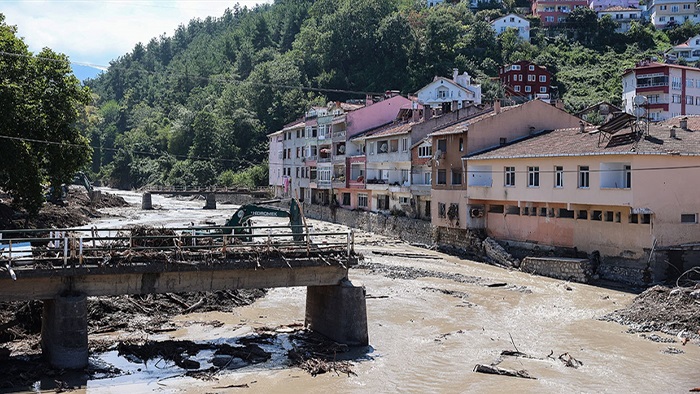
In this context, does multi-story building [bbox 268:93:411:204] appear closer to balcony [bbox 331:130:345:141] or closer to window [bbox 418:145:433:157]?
balcony [bbox 331:130:345:141]

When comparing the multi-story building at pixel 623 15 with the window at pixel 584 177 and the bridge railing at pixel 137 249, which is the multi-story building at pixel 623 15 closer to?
the window at pixel 584 177

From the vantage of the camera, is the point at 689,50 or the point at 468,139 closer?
the point at 468,139

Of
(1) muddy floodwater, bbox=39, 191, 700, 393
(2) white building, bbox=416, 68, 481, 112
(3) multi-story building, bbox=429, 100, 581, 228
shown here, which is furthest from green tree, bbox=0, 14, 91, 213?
(2) white building, bbox=416, 68, 481, 112

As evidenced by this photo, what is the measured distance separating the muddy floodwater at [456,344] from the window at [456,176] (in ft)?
36.2

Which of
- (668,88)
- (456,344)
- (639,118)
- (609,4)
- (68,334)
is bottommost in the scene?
(456,344)

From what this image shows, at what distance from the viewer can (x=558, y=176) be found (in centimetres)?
4209

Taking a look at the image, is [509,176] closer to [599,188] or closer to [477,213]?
[477,213]

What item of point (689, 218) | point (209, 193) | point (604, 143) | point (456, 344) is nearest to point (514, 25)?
point (209, 193)

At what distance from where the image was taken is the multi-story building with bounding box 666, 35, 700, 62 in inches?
4736

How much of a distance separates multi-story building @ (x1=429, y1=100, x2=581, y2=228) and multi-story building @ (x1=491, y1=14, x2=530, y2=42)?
92760mm

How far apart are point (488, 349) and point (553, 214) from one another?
19.1m

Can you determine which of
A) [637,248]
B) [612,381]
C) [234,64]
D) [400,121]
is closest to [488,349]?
[612,381]

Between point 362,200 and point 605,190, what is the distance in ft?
109

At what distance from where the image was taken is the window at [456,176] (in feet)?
167
